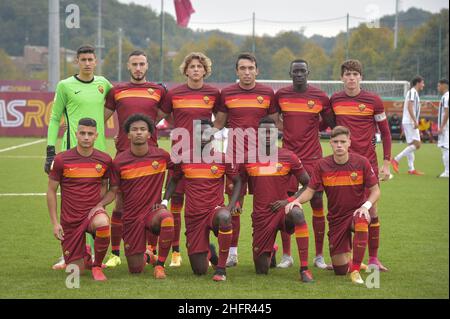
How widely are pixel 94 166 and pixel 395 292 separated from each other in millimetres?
2770

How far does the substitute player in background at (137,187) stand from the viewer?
690cm

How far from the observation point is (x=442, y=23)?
34.4 metres

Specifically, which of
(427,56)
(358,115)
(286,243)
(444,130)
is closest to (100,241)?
(286,243)

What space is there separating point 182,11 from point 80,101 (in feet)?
73.7

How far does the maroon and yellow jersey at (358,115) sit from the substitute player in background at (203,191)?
121 centimetres

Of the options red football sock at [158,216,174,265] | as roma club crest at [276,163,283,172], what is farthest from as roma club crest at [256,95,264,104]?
red football sock at [158,216,174,265]

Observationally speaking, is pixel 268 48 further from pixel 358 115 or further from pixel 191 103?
pixel 191 103

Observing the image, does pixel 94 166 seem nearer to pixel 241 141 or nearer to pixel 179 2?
pixel 241 141

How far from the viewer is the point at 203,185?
7.05 m

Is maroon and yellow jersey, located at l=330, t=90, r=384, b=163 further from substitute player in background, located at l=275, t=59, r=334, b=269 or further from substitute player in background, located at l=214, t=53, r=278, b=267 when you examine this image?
substitute player in background, located at l=214, t=53, r=278, b=267

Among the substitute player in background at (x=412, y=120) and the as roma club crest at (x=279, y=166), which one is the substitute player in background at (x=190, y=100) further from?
the substitute player in background at (x=412, y=120)

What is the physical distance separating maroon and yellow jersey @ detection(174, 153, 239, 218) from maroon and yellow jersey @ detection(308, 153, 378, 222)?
2.52ft

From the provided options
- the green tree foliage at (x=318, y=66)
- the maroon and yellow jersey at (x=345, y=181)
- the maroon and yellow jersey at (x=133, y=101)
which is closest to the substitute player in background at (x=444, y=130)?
the maroon and yellow jersey at (x=345, y=181)
